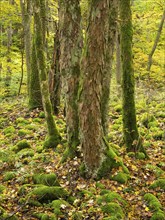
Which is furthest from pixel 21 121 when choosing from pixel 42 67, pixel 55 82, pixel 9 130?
pixel 42 67

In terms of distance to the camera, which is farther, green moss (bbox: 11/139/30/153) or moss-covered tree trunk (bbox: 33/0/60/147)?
green moss (bbox: 11/139/30/153)

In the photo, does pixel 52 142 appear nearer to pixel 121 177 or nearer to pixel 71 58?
pixel 71 58

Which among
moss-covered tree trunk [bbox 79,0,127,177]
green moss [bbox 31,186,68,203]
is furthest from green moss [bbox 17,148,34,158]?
green moss [bbox 31,186,68,203]

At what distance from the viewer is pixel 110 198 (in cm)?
564

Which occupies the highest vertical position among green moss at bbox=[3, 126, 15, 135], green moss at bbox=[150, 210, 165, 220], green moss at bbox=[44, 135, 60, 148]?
green moss at bbox=[44, 135, 60, 148]

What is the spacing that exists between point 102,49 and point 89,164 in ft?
8.40

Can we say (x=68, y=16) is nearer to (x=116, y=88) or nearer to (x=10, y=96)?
(x=116, y=88)

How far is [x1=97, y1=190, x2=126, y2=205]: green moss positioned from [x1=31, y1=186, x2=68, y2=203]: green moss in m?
0.72

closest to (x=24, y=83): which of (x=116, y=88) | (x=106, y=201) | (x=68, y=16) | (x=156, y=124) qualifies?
(x=116, y=88)

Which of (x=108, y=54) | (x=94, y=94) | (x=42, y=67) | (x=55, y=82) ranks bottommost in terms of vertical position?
(x=55, y=82)

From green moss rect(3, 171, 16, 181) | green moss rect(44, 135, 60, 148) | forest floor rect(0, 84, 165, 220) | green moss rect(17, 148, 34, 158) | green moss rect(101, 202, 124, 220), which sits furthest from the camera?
green moss rect(44, 135, 60, 148)

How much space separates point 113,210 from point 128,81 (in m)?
3.49

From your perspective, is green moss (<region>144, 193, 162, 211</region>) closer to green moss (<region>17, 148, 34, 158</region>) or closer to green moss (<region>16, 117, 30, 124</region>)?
green moss (<region>17, 148, 34, 158</region>)

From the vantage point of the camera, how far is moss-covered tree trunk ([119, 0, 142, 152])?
719cm
